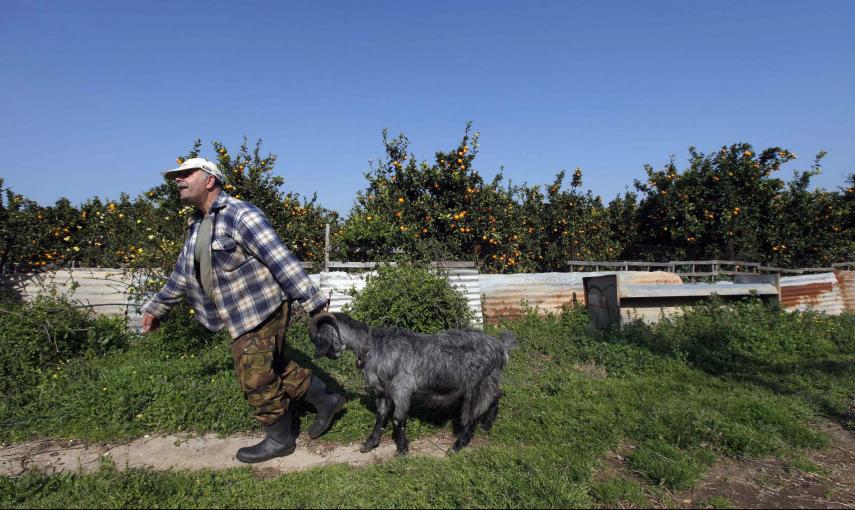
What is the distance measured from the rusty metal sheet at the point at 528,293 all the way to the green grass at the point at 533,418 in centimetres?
146

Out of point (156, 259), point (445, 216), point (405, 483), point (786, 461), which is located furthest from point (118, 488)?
point (445, 216)

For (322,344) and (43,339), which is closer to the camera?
(322,344)

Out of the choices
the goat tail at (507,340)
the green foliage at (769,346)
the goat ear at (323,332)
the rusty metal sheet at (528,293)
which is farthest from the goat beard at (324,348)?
the rusty metal sheet at (528,293)

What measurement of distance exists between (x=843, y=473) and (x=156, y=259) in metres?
8.34

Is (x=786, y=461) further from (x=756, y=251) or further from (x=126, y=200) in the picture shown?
(x=756, y=251)

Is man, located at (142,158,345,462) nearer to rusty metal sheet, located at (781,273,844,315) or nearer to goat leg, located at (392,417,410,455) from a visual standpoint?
goat leg, located at (392,417,410,455)

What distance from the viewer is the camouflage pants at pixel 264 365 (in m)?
3.39

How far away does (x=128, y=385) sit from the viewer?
4707 mm

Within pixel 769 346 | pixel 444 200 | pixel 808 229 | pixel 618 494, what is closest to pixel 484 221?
pixel 444 200

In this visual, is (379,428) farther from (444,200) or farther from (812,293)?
(812,293)

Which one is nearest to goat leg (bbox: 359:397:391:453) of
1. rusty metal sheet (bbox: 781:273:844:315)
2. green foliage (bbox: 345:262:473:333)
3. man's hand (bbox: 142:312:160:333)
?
man's hand (bbox: 142:312:160:333)

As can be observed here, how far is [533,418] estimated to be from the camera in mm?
4395

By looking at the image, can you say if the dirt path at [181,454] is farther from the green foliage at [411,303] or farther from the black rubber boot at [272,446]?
the green foliage at [411,303]

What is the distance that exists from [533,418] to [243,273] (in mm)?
3087
